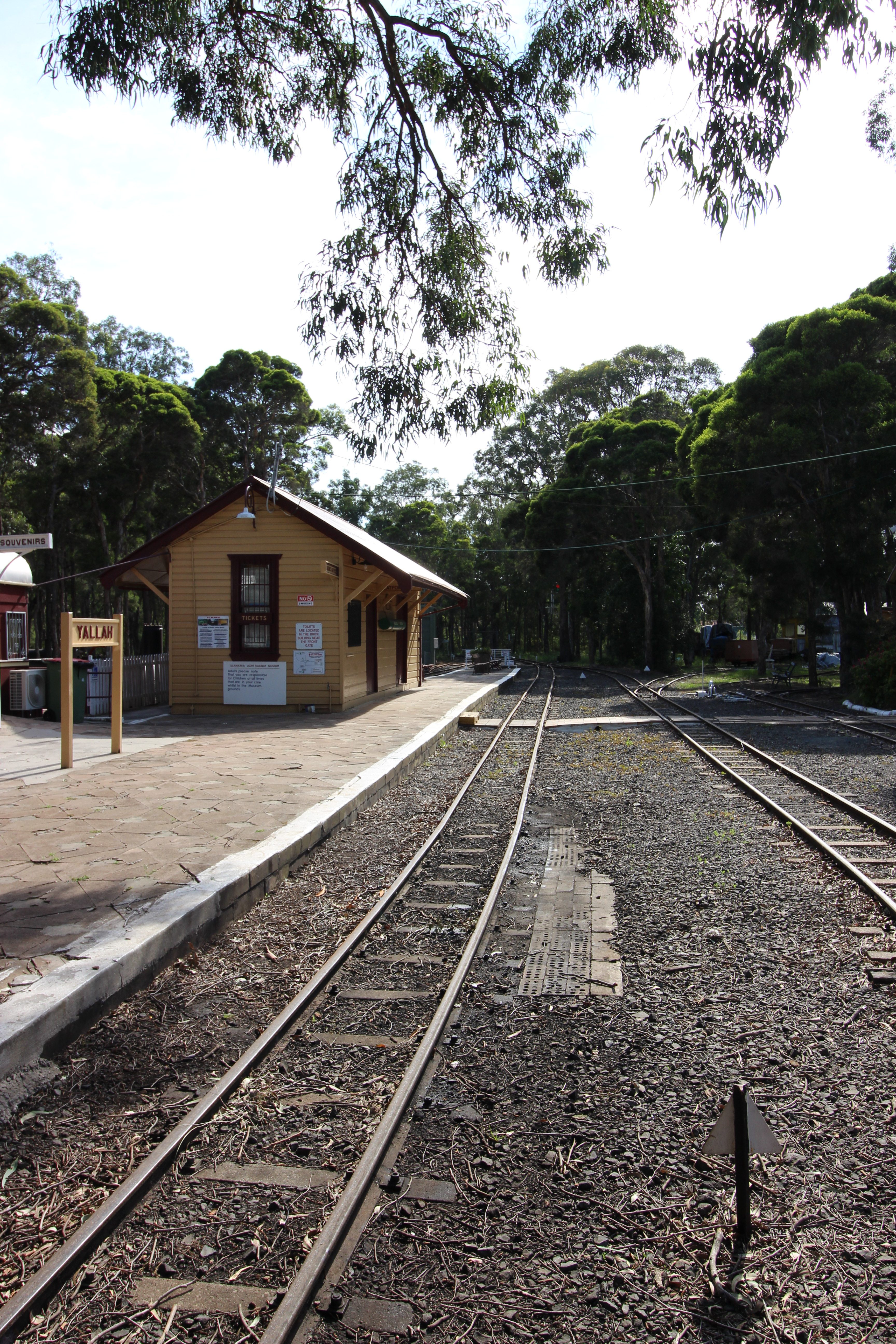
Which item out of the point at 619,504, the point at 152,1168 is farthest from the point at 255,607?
the point at 619,504

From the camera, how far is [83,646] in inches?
427

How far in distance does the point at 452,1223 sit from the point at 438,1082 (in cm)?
84

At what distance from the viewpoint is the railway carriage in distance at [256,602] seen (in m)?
16.5

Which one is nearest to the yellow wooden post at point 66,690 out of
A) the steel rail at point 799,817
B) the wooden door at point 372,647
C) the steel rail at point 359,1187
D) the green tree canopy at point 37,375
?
the steel rail at point 359,1187

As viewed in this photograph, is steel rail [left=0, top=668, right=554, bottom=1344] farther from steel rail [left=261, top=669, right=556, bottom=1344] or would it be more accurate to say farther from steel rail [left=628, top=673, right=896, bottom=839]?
steel rail [left=628, top=673, right=896, bottom=839]

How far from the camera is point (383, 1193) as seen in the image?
9.01ft

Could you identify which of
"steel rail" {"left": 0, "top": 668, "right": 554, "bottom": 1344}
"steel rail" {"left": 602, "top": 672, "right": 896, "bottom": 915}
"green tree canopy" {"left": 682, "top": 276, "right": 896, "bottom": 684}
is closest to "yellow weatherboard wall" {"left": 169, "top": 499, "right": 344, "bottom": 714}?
"steel rail" {"left": 602, "top": 672, "right": 896, "bottom": 915}

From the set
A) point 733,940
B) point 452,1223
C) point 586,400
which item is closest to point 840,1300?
point 452,1223

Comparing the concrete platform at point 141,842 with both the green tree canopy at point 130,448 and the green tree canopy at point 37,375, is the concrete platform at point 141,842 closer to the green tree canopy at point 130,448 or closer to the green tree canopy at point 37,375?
the green tree canopy at point 37,375

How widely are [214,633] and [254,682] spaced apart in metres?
1.26

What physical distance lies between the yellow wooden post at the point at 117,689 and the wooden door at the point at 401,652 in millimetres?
11820

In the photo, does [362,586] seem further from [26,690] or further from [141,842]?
[141,842]

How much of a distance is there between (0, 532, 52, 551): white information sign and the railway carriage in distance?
2597 mm

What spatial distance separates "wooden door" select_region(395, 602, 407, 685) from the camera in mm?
23234
